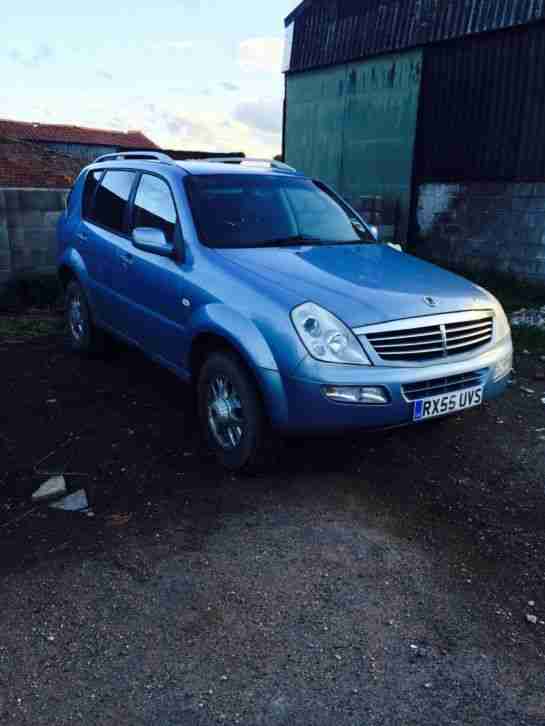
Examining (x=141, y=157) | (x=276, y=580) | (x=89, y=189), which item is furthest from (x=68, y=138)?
(x=276, y=580)

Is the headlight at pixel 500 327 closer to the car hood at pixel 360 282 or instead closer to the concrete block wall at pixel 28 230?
the car hood at pixel 360 282

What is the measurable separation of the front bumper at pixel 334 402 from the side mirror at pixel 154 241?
137 cm

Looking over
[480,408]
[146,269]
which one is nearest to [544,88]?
[480,408]

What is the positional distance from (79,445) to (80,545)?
1.26 metres

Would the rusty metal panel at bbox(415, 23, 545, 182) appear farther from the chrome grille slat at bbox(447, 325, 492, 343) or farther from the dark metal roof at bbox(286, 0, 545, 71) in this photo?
the chrome grille slat at bbox(447, 325, 492, 343)

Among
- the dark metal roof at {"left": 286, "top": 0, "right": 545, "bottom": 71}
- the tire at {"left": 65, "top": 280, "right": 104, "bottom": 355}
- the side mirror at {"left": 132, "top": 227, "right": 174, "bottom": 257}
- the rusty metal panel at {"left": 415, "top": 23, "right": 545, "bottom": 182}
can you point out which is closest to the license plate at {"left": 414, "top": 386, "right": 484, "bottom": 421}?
the side mirror at {"left": 132, "top": 227, "right": 174, "bottom": 257}

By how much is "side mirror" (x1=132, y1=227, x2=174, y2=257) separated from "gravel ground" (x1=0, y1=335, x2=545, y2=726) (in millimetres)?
1293

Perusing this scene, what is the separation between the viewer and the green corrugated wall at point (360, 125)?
464 inches

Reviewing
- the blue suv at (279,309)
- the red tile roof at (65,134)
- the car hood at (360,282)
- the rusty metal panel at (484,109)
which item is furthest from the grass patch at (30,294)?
the red tile roof at (65,134)

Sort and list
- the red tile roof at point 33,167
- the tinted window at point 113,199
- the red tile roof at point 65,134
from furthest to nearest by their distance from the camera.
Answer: the red tile roof at point 65,134 < the red tile roof at point 33,167 < the tinted window at point 113,199

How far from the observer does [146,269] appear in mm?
4562

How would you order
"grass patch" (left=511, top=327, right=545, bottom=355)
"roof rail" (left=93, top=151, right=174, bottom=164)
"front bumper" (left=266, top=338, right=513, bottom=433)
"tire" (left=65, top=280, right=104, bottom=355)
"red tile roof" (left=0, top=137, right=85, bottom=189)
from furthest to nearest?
1. "red tile roof" (left=0, top=137, right=85, bottom=189)
2. "grass patch" (left=511, top=327, right=545, bottom=355)
3. "tire" (left=65, top=280, right=104, bottom=355)
4. "roof rail" (left=93, top=151, right=174, bottom=164)
5. "front bumper" (left=266, top=338, right=513, bottom=433)

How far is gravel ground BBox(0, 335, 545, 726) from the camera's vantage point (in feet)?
7.27

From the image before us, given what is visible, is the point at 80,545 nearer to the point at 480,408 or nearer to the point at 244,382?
the point at 244,382
